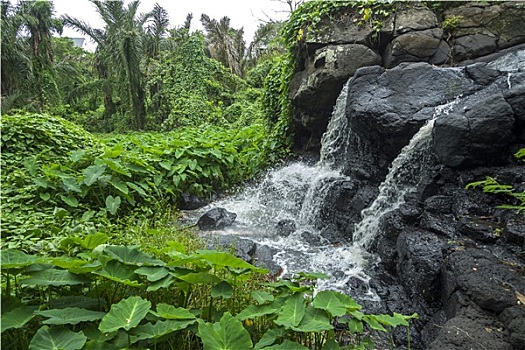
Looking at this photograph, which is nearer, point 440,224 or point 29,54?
point 440,224

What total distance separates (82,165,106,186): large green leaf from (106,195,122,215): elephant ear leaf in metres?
0.30

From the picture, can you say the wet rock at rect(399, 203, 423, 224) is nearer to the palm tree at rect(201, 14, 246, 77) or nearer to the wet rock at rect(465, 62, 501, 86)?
the wet rock at rect(465, 62, 501, 86)

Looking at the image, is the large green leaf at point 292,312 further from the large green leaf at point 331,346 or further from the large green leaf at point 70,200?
the large green leaf at point 70,200

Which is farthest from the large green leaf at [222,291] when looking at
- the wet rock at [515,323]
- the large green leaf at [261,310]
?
the wet rock at [515,323]

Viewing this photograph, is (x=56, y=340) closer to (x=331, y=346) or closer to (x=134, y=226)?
(x=331, y=346)

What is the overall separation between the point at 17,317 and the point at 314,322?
143 centimetres

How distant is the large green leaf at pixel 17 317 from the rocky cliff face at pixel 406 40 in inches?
234

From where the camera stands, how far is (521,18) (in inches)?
232

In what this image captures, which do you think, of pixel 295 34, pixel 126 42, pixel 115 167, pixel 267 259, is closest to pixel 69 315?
pixel 267 259

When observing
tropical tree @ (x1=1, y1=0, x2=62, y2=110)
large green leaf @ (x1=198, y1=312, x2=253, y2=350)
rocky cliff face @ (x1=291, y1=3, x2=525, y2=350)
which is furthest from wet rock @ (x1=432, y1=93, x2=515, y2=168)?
tropical tree @ (x1=1, y1=0, x2=62, y2=110)

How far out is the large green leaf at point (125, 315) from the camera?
151 centimetres

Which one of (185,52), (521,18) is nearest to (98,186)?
(521,18)

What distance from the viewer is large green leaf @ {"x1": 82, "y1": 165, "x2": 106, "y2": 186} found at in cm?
445

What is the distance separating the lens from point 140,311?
5.37ft
